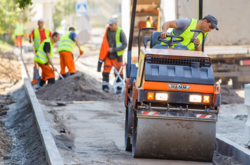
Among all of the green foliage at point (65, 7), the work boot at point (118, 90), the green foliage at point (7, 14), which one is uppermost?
the green foliage at point (65, 7)

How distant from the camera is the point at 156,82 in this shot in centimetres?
539

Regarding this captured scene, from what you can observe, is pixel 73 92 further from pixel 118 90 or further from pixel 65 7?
pixel 65 7

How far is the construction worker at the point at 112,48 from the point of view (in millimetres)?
13039

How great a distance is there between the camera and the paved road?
5.88m

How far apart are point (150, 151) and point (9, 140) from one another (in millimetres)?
2976

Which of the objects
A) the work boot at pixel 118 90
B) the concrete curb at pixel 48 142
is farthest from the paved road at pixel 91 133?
the work boot at pixel 118 90

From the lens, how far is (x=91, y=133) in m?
7.87

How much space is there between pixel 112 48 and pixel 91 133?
18.1 feet

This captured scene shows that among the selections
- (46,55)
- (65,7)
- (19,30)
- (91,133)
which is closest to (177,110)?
(91,133)

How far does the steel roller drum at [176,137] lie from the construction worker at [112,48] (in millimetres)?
7720

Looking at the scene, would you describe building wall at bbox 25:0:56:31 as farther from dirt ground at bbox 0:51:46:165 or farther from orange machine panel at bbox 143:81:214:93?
orange machine panel at bbox 143:81:214:93

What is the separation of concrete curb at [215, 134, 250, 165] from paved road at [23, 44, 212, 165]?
582 millimetres

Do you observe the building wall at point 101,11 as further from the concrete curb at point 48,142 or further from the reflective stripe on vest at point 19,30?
the concrete curb at point 48,142

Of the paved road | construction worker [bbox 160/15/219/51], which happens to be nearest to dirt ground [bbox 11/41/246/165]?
the paved road
